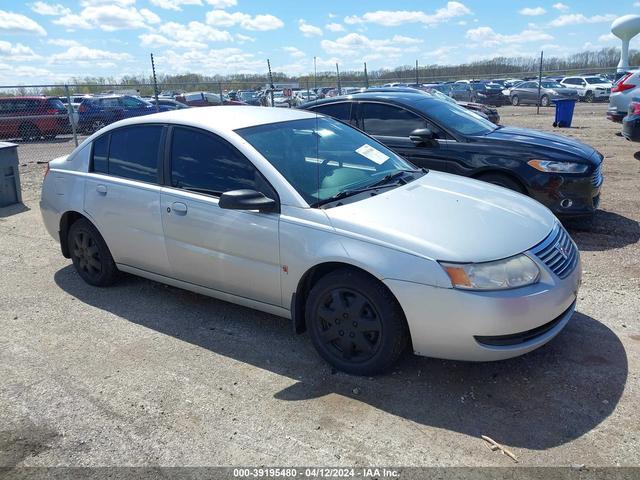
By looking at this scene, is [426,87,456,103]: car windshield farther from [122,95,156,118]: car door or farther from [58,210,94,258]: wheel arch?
[122,95,156,118]: car door

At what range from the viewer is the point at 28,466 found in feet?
9.27

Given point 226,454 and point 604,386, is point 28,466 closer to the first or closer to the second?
point 226,454

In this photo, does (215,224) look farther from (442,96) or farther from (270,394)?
(442,96)

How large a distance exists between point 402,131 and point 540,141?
1.57 metres

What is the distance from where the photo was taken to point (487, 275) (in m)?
3.06

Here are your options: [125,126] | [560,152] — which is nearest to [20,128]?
[125,126]

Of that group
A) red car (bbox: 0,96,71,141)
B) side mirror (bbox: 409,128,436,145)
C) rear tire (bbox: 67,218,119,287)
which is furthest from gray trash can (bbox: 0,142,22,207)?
red car (bbox: 0,96,71,141)

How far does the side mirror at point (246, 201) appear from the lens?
11.6 ft

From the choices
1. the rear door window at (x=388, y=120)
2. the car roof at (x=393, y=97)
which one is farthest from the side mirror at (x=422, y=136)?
the car roof at (x=393, y=97)

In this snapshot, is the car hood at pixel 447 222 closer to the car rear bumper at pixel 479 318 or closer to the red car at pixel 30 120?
the car rear bumper at pixel 479 318

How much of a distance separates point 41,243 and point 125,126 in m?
2.86

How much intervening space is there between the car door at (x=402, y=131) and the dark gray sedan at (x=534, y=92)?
26.9 m

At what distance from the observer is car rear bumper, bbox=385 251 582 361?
9.95 ft

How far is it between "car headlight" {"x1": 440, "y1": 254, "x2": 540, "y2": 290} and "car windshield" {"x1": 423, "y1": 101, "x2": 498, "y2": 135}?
11.9 ft
